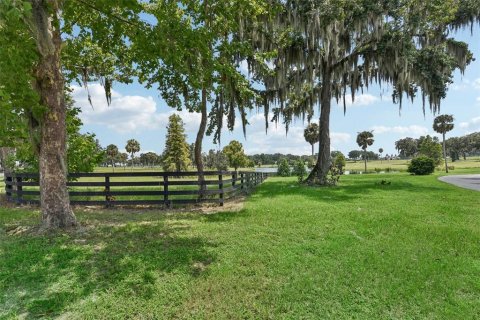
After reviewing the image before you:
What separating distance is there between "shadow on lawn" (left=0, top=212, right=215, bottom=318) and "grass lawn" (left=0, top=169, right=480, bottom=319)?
0.02 meters

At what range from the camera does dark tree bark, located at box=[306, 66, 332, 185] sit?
58.2ft

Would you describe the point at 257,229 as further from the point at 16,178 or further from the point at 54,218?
the point at 16,178

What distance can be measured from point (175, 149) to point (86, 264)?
44.9m

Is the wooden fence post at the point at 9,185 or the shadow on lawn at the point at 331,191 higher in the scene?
the wooden fence post at the point at 9,185

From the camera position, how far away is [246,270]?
483cm

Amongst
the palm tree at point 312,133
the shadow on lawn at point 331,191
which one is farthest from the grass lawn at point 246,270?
the palm tree at point 312,133

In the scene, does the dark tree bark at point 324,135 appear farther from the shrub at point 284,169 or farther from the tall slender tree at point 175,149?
the tall slender tree at point 175,149

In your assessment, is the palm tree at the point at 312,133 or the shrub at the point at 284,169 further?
the palm tree at the point at 312,133

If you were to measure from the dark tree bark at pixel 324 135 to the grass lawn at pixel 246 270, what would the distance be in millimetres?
9936

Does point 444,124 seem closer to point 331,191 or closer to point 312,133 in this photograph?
point 312,133

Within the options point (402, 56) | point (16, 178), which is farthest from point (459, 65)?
point (16, 178)

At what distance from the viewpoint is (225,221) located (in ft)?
25.9

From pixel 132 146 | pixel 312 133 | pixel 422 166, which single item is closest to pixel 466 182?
pixel 422 166

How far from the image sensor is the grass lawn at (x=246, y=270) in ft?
12.8
